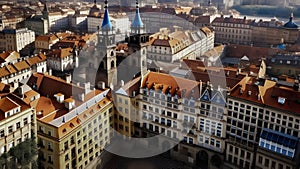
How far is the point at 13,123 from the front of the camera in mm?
42406

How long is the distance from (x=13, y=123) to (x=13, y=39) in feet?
269

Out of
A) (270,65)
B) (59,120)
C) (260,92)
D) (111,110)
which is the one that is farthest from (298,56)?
(59,120)

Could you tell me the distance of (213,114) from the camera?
185 ft

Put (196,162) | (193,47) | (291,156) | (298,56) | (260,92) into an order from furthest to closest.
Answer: (193,47) < (298,56) < (196,162) < (260,92) < (291,156)

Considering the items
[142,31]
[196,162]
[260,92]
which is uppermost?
[142,31]

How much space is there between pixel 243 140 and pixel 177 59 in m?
45.8

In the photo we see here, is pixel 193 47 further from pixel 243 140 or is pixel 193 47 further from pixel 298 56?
pixel 243 140

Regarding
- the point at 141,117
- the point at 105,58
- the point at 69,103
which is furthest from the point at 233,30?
the point at 69,103

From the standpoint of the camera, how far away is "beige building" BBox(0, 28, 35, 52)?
115769 mm

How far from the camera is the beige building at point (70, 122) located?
49562 millimetres

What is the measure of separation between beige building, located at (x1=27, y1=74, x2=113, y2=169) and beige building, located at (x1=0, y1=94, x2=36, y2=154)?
4.87m

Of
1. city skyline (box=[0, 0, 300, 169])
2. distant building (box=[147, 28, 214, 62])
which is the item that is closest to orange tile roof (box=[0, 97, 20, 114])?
city skyline (box=[0, 0, 300, 169])

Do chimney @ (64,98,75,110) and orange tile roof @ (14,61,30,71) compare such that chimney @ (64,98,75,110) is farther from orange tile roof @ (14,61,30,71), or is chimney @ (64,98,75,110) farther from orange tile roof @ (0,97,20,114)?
orange tile roof @ (14,61,30,71)

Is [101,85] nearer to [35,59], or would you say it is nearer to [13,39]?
[35,59]
